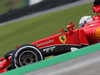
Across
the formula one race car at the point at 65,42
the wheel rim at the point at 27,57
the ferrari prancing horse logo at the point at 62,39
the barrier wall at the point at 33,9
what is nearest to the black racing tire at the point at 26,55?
the wheel rim at the point at 27,57

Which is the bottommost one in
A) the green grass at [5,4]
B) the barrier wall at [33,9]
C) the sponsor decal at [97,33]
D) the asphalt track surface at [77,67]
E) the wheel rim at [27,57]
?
the asphalt track surface at [77,67]

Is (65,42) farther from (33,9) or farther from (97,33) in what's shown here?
(33,9)

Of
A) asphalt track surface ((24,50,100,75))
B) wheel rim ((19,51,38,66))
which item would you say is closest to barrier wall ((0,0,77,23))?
wheel rim ((19,51,38,66))

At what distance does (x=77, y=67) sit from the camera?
10.9 ft

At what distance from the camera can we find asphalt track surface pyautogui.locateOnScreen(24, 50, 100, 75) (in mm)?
3248

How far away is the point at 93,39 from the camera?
482 cm

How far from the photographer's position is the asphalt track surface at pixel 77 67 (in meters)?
3.25

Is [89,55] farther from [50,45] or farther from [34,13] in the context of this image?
[34,13]

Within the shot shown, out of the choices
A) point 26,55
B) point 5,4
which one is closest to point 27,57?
point 26,55

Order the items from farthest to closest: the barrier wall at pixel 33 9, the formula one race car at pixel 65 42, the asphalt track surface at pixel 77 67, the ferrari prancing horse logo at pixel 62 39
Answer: the barrier wall at pixel 33 9 → the ferrari prancing horse logo at pixel 62 39 → the formula one race car at pixel 65 42 → the asphalt track surface at pixel 77 67

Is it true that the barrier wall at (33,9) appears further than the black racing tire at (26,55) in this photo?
Yes

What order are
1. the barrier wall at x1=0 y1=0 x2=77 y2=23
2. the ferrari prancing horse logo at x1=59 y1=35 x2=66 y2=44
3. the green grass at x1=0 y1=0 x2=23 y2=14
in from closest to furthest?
1. the ferrari prancing horse logo at x1=59 y1=35 x2=66 y2=44
2. the barrier wall at x1=0 y1=0 x2=77 y2=23
3. the green grass at x1=0 y1=0 x2=23 y2=14

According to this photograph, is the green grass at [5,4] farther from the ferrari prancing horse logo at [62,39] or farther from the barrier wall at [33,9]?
the ferrari prancing horse logo at [62,39]

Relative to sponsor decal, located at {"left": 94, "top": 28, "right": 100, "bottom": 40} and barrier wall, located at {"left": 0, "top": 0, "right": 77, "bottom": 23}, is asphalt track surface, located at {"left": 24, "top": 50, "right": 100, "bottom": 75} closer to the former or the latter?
sponsor decal, located at {"left": 94, "top": 28, "right": 100, "bottom": 40}
